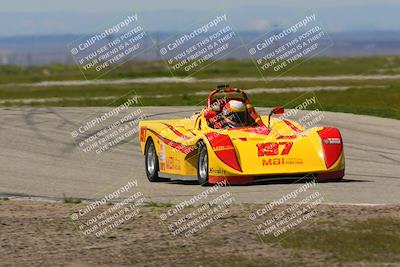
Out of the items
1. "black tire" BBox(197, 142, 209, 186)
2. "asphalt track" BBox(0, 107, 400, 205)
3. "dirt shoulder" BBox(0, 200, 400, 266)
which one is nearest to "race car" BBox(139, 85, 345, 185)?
"black tire" BBox(197, 142, 209, 186)

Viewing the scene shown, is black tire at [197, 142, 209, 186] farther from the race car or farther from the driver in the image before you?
the driver

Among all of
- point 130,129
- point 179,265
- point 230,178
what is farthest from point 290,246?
point 130,129

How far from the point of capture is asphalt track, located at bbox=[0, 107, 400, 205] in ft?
52.3

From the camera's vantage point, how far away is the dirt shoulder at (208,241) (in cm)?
1035

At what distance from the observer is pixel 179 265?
10.1 metres

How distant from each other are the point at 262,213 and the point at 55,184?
610 centimetres

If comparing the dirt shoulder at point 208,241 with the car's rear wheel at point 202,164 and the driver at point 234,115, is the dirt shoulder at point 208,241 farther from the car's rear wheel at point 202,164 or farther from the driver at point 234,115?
the driver at point 234,115

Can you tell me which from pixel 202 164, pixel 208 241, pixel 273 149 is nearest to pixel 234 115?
pixel 202 164

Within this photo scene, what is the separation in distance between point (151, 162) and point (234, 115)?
75.3 inches

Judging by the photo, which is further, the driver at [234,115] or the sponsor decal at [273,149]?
the driver at [234,115]

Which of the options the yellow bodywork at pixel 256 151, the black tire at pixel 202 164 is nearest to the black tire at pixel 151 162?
the yellow bodywork at pixel 256 151

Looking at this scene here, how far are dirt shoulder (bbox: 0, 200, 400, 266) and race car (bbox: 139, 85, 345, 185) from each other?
3.12m

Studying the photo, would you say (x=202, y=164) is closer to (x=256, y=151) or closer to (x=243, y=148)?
(x=243, y=148)

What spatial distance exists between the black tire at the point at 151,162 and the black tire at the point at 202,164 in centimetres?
177
